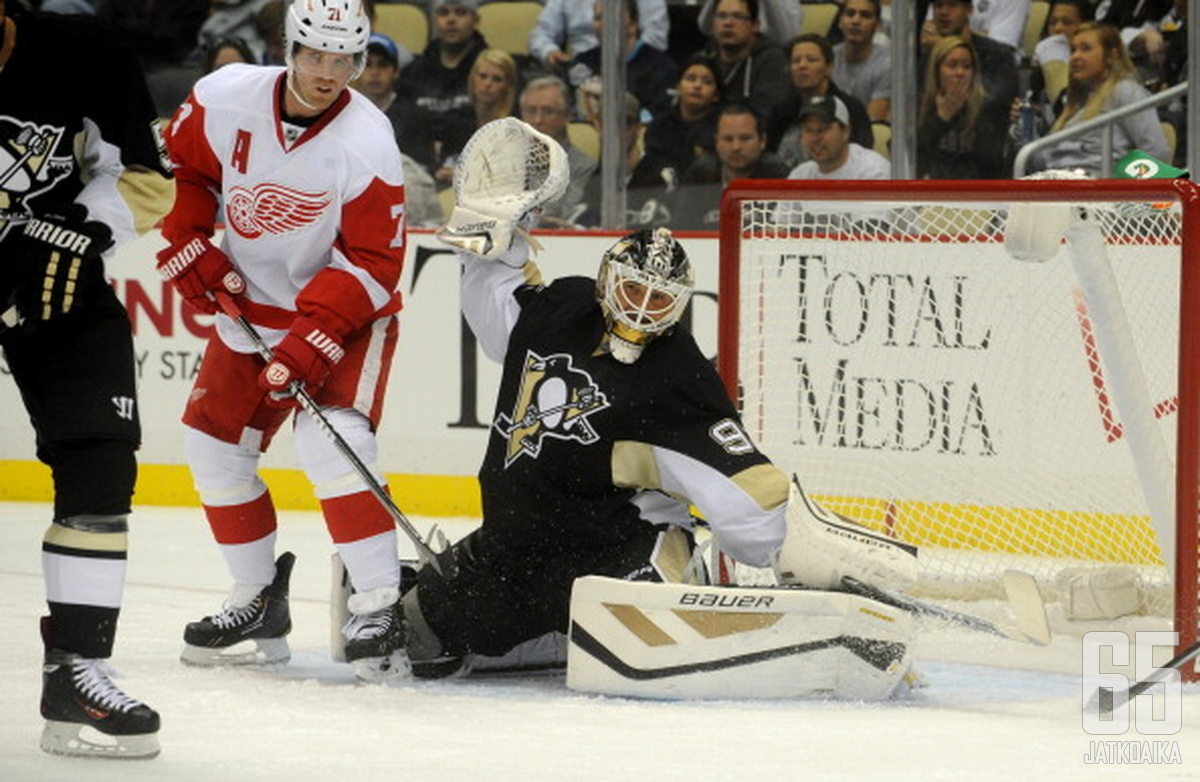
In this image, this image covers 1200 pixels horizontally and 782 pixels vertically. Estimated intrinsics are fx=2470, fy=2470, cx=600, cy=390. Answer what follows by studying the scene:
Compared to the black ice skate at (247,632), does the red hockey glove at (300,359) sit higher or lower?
higher

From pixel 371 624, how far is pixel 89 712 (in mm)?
824

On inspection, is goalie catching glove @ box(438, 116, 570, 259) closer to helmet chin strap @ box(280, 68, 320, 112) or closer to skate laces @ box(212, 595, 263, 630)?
helmet chin strap @ box(280, 68, 320, 112)

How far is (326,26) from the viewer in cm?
408

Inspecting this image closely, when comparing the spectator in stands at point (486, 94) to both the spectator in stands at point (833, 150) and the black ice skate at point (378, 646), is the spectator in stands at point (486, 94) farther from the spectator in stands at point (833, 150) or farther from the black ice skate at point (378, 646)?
the black ice skate at point (378, 646)

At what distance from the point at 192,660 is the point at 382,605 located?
40 cm

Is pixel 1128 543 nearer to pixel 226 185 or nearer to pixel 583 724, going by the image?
pixel 583 724

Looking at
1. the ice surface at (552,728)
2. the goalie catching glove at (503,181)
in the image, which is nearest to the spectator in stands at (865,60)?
the ice surface at (552,728)

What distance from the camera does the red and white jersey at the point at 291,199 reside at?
4156mm

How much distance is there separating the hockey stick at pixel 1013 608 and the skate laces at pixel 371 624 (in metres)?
0.76

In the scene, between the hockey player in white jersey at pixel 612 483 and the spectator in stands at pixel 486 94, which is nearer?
the hockey player in white jersey at pixel 612 483

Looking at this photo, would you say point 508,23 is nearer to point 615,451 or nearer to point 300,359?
point 300,359

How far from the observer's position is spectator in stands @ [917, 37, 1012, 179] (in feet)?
21.0

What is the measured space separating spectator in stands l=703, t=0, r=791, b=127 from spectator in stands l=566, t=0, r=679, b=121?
0.44ft

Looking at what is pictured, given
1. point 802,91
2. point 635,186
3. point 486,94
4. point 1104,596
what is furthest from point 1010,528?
point 486,94
